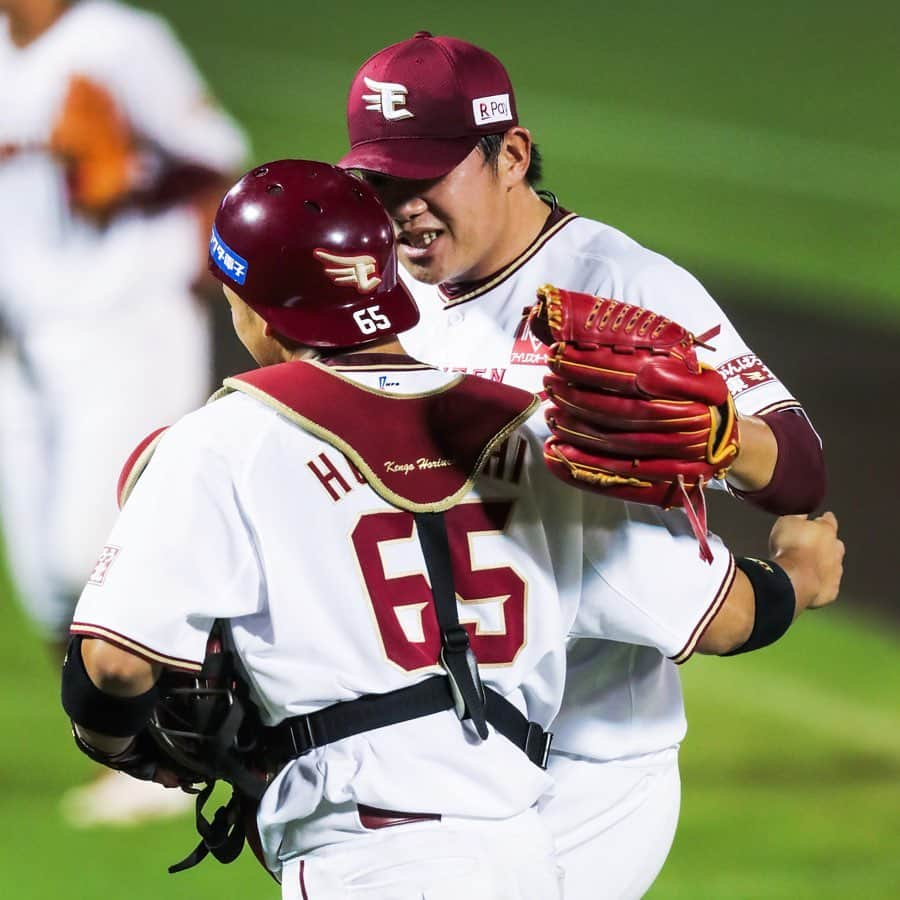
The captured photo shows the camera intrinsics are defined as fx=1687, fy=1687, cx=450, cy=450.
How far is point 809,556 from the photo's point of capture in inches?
107

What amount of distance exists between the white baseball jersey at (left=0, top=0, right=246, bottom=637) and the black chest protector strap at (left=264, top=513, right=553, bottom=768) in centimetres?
372

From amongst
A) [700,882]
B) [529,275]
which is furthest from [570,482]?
[700,882]

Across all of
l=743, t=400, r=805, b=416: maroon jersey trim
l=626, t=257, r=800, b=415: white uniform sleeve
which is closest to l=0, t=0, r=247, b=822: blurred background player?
l=626, t=257, r=800, b=415: white uniform sleeve

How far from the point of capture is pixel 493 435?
2391 mm

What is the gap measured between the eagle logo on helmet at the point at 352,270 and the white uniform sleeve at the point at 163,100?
3416 mm

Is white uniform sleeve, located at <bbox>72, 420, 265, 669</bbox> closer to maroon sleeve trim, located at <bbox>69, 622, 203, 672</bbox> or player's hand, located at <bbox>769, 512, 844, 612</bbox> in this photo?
maroon sleeve trim, located at <bbox>69, 622, 203, 672</bbox>

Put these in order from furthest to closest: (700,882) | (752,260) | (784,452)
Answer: (752,260)
(700,882)
(784,452)

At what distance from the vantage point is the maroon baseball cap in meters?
2.96

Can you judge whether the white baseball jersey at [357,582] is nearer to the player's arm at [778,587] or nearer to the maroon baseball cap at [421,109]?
the player's arm at [778,587]

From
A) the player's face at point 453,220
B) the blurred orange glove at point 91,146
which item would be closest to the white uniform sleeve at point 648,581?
the player's face at point 453,220

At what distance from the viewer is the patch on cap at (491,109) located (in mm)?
3002

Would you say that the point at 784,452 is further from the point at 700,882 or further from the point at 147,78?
the point at 147,78

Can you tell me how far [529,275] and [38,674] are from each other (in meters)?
4.09

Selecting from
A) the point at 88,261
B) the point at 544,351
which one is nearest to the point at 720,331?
the point at 544,351
